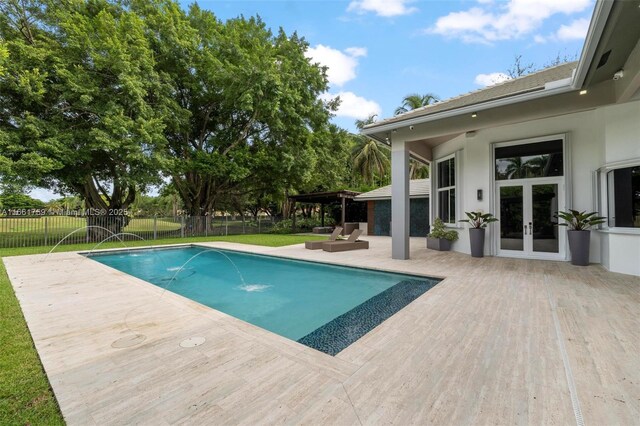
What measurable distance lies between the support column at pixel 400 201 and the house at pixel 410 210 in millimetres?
8025

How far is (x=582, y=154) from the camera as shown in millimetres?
7430

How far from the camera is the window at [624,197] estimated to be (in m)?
5.82

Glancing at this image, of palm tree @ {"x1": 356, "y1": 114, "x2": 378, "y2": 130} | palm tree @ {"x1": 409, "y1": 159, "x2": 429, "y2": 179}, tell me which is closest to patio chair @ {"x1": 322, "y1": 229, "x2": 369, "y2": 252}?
palm tree @ {"x1": 409, "y1": 159, "x2": 429, "y2": 179}

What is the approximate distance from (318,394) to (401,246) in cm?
675

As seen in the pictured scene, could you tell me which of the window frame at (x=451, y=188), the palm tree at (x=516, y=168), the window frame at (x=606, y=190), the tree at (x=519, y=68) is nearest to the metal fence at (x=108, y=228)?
the window frame at (x=451, y=188)

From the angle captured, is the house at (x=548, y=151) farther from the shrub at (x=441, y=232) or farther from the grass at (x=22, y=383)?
the grass at (x=22, y=383)

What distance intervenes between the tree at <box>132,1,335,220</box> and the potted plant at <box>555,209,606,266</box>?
47.4 ft

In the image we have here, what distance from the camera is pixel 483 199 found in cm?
895

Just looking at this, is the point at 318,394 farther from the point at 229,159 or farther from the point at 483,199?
the point at 229,159

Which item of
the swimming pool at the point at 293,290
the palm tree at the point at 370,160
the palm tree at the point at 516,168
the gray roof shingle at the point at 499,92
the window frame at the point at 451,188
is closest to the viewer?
the swimming pool at the point at 293,290

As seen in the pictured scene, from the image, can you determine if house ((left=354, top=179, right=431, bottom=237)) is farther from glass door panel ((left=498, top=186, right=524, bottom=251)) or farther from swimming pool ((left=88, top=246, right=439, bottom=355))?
swimming pool ((left=88, top=246, right=439, bottom=355))

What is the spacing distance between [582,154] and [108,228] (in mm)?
19953

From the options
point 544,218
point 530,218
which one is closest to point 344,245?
point 530,218

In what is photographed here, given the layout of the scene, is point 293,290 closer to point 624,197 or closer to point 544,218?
point 544,218
